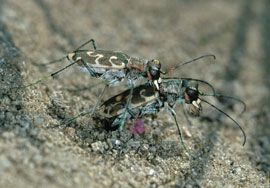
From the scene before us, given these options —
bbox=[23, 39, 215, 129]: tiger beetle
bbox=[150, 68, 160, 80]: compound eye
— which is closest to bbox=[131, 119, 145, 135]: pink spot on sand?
bbox=[23, 39, 215, 129]: tiger beetle

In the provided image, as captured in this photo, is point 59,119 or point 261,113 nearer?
point 59,119

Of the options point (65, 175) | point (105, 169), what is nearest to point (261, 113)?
point (105, 169)

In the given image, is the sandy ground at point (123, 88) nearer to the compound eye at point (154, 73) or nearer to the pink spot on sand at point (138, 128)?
the pink spot on sand at point (138, 128)

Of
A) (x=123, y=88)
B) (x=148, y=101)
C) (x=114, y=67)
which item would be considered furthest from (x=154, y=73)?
(x=123, y=88)

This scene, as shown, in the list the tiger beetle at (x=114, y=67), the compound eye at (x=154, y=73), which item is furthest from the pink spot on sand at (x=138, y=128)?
the compound eye at (x=154, y=73)

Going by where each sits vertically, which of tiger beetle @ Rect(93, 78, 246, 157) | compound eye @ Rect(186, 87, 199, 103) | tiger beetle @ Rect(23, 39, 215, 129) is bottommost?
tiger beetle @ Rect(93, 78, 246, 157)

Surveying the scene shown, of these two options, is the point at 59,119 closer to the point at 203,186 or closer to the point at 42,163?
the point at 42,163

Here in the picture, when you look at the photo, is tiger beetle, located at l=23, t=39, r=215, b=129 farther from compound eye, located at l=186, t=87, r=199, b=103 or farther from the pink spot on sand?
the pink spot on sand
